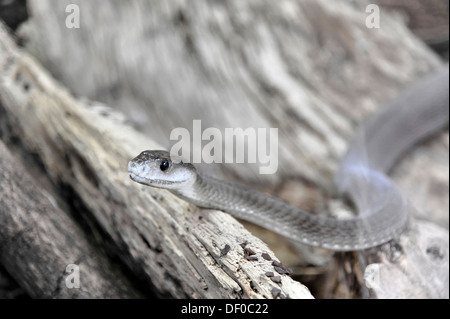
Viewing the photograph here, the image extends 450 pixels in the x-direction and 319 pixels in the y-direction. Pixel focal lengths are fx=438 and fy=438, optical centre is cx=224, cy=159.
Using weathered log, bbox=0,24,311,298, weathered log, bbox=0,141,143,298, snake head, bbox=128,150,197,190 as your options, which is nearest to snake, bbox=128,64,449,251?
snake head, bbox=128,150,197,190

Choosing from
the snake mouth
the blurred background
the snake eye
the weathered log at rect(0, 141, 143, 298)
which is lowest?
the weathered log at rect(0, 141, 143, 298)

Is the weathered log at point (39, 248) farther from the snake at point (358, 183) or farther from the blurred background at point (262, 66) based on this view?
the blurred background at point (262, 66)

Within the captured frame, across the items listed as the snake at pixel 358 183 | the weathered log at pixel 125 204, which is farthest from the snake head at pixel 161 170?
the weathered log at pixel 125 204

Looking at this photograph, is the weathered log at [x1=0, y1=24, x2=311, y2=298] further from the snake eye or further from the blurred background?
the blurred background

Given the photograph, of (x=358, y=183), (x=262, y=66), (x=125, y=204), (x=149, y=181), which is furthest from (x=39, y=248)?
(x=262, y=66)

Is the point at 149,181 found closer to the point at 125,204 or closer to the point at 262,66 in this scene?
the point at 125,204

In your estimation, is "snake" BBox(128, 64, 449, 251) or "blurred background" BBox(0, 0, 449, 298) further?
"blurred background" BBox(0, 0, 449, 298)
